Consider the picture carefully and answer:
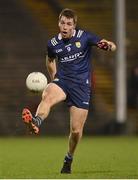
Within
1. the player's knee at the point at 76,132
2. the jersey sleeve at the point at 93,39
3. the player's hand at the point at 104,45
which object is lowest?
the player's knee at the point at 76,132

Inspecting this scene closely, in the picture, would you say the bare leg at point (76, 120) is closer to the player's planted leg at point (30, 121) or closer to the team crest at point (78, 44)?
the team crest at point (78, 44)

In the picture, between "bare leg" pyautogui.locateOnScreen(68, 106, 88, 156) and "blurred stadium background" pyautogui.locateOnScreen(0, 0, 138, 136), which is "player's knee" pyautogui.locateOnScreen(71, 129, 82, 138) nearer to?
"bare leg" pyautogui.locateOnScreen(68, 106, 88, 156)

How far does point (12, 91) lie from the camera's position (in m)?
22.7

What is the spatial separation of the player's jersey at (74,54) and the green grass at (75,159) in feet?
3.95

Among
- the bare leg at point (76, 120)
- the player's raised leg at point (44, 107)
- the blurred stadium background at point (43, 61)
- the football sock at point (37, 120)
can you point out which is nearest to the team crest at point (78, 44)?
the player's raised leg at point (44, 107)

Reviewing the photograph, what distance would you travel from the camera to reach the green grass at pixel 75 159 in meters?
9.77

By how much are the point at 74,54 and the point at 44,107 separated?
2.96 feet

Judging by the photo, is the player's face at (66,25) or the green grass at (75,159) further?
the green grass at (75,159)

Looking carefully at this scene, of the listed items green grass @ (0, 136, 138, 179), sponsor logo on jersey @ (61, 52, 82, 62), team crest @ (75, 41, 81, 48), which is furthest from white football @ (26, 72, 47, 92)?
green grass @ (0, 136, 138, 179)

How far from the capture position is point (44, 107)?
9.34m

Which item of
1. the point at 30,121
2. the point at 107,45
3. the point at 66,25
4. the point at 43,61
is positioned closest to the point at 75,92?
the point at 107,45

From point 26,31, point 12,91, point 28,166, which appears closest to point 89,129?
point 12,91

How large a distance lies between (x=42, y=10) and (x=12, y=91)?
3729 mm

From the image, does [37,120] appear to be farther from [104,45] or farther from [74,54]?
[104,45]
